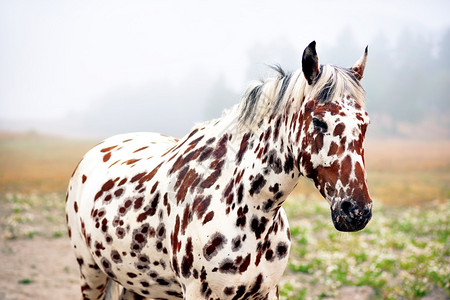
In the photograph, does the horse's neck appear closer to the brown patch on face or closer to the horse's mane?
the horse's mane

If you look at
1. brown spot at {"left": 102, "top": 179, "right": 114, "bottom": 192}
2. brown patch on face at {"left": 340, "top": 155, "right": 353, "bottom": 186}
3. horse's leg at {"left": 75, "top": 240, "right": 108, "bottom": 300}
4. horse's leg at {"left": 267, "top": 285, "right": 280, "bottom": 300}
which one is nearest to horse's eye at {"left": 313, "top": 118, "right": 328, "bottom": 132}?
brown patch on face at {"left": 340, "top": 155, "right": 353, "bottom": 186}

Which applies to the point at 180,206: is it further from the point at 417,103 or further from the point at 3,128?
the point at 417,103

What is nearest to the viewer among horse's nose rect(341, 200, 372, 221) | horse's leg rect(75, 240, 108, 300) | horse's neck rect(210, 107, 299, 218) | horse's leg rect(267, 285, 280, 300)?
horse's nose rect(341, 200, 372, 221)

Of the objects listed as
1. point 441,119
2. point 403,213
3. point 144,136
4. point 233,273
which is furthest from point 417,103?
point 233,273

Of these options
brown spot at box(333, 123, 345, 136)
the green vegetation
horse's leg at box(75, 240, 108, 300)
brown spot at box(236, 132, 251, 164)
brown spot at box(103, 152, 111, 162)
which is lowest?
the green vegetation

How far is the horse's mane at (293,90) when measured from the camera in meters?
1.77

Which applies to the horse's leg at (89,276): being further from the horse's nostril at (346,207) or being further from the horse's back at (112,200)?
the horse's nostril at (346,207)

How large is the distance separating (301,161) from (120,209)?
1.20 m

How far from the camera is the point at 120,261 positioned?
2479mm

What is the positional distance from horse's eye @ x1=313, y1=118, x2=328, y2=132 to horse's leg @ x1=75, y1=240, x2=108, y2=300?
6.15ft

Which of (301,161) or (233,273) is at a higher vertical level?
(301,161)

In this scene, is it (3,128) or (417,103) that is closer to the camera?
(3,128)

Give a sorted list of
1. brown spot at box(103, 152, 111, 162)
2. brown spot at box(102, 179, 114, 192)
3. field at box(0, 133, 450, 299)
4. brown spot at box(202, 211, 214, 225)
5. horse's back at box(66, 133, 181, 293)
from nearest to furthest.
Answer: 1. brown spot at box(202, 211, 214, 225)
2. horse's back at box(66, 133, 181, 293)
3. brown spot at box(102, 179, 114, 192)
4. brown spot at box(103, 152, 111, 162)
5. field at box(0, 133, 450, 299)

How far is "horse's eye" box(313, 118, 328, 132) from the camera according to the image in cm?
173
